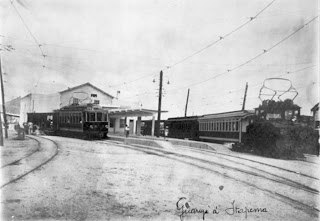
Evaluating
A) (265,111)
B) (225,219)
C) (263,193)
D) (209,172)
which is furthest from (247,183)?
(265,111)

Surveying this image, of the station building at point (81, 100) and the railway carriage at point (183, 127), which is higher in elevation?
the station building at point (81, 100)

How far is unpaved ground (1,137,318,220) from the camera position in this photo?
452 cm

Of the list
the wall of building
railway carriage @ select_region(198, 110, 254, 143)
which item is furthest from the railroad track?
the wall of building

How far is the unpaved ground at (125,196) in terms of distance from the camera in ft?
14.8

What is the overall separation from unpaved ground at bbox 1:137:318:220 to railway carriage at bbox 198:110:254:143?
1037 centimetres

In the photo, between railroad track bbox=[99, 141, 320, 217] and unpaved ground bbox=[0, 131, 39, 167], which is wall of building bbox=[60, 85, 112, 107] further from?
railroad track bbox=[99, 141, 320, 217]

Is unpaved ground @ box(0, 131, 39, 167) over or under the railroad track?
over

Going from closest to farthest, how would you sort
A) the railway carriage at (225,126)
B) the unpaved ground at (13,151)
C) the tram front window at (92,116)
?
the unpaved ground at (13,151), the railway carriage at (225,126), the tram front window at (92,116)

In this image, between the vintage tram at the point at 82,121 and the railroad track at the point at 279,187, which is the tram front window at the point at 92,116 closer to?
the vintage tram at the point at 82,121

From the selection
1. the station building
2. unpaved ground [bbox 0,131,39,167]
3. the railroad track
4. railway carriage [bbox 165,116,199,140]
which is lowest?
the railroad track

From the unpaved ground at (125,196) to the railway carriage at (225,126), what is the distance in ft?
34.0

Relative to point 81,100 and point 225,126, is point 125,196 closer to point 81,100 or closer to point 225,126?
point 225,126

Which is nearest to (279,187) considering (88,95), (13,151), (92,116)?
(13,151)

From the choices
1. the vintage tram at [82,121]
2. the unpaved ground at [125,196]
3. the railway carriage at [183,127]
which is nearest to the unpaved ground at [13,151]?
the unpaved ground at [125,196]
